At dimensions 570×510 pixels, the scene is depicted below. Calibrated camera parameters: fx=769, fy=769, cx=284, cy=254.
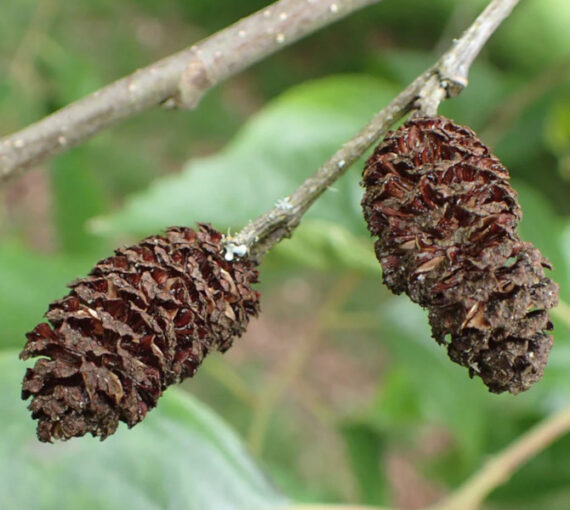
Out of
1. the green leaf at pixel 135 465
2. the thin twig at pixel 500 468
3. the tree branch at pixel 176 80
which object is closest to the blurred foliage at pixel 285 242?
the green leaf at pixel 135 465

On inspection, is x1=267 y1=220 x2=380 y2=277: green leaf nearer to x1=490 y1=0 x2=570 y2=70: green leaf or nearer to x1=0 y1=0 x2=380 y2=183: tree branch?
x1=0 y1=0 x2=380 y2=183: tree branch

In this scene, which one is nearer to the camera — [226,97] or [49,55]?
[49,55]

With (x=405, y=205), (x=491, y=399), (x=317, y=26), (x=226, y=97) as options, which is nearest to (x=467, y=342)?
(x=405, y=205)

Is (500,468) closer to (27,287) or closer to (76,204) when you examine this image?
(27,287)

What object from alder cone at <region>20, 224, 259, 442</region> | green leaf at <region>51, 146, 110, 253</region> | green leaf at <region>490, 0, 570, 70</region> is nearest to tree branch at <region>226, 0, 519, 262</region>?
alder cone at <region>20, 224, 259, 442</region>

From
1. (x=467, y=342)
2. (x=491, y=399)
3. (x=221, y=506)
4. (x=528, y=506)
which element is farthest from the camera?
(x=528, y=506)

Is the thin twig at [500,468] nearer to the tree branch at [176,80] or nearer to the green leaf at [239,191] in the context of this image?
the green leaf at [239,191]

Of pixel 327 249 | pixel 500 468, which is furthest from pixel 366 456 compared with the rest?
pixel 327 249

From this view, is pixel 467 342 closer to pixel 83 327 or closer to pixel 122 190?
pixel 83 327
